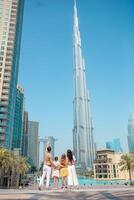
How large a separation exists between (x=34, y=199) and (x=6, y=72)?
10105 cm

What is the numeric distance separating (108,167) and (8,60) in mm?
77323

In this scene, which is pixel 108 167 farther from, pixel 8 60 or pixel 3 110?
pixel 8 60

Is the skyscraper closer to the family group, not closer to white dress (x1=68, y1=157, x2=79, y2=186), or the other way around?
the family group

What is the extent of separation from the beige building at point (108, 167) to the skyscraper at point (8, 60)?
200 ft

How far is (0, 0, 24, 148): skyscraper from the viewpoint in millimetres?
98062

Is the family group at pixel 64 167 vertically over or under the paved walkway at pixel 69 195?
over

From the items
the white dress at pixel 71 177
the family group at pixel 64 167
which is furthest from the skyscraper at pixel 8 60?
the white dress at pixel 71 177

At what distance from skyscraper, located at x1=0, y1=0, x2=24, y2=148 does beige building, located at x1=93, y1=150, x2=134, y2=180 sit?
60.8 meters

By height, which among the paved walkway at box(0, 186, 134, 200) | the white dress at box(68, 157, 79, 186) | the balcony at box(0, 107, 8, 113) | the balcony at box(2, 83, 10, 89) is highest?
the balcony at box(2, 83, 10, 89)

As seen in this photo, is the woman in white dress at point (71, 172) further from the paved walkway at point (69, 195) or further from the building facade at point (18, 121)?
the building facade at point (18, 121)

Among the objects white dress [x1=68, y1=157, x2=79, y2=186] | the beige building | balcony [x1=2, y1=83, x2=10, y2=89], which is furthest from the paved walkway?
the beige building

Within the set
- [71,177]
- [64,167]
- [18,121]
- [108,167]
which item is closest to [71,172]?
[71,177]

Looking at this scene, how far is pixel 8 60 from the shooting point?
108 m

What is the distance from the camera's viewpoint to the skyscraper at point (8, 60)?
98.1 m
